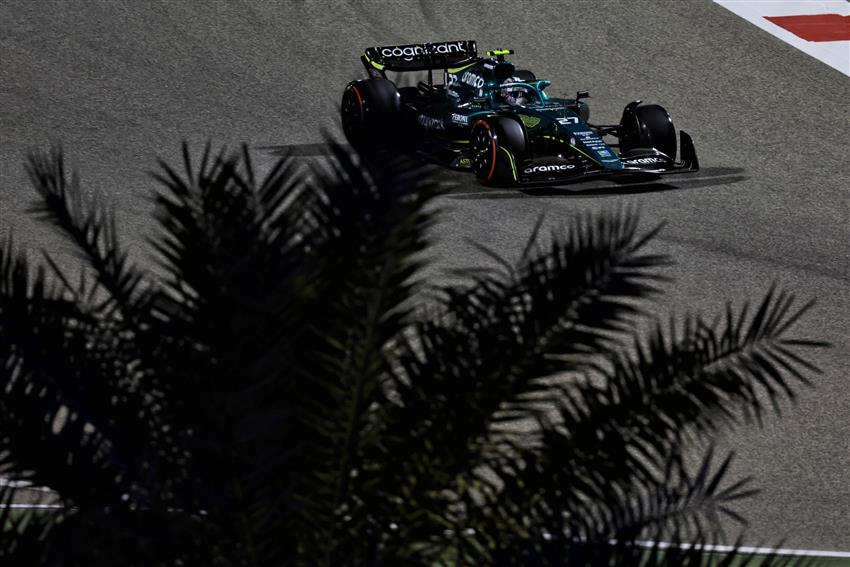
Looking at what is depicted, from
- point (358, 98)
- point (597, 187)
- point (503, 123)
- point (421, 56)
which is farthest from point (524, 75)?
point (503, 123)

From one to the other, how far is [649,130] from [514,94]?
153 cm

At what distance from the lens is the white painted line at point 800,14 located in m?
20.4

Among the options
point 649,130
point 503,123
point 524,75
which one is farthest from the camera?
point 524,75

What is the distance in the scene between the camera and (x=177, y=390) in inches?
117

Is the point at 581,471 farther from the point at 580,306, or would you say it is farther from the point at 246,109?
the point at 246,109

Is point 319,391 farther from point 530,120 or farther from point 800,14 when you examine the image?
point 800,14

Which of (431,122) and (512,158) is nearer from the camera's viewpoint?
(512,158)

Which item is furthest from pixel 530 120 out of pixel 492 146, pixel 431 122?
pixel 431 122

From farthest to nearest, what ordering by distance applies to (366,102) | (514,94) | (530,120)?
(366,102)
(514,94)
(530,120)

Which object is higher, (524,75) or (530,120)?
(524,75)

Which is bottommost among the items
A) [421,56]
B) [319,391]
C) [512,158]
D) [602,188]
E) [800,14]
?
[319,391]

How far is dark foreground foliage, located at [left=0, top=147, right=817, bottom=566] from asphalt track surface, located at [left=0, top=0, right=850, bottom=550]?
4.99 m

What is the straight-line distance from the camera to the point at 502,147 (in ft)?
46.6

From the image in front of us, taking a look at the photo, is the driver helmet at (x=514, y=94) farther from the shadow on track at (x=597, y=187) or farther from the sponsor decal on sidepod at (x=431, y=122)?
the shadow on track at (x=597, y=187)
